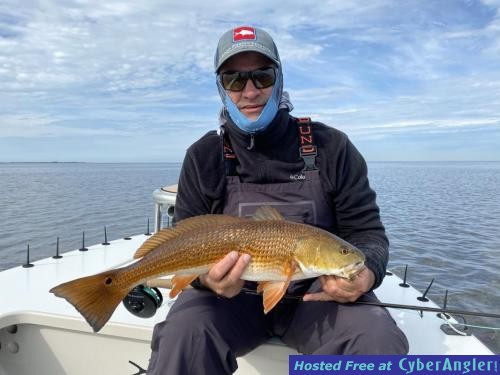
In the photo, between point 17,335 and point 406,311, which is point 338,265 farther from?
point 17,335

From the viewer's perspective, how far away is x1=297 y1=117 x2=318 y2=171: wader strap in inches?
127

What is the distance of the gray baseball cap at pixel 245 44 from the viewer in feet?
10.1

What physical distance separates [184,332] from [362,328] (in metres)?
1.11

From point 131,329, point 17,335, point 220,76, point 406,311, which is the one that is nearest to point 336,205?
point 220,76

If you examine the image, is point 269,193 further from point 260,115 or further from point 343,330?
point 343,330

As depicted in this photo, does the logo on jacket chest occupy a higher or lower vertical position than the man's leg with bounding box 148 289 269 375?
higher

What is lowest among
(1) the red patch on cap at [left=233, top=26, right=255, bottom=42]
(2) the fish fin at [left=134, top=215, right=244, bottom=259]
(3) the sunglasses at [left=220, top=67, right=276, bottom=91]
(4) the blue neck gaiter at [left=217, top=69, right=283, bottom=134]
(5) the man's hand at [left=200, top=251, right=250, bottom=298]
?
(5) the man's hand at [left=200, top=251, right=250, bottom=298]

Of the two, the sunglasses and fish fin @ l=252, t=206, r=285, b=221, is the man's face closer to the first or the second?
the sunglasses

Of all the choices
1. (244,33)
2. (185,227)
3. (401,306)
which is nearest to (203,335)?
(185,227)

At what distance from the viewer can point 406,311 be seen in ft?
13.5

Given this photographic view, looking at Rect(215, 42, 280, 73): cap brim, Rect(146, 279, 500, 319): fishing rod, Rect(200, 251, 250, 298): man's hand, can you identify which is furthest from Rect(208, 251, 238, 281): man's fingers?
Rect(215, 42, 280, 73): cap brim

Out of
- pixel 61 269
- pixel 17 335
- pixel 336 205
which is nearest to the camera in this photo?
pixel 336 205

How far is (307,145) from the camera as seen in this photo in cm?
328

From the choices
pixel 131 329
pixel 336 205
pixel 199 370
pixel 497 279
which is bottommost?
pixel 497 279
